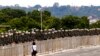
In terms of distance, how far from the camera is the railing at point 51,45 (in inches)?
1400

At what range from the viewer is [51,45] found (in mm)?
45312

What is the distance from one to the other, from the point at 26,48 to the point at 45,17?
67841 millimetres

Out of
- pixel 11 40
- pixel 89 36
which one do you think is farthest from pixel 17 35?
pixel 89 36

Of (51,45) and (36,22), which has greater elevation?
(51,45)

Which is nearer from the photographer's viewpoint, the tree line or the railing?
the railing

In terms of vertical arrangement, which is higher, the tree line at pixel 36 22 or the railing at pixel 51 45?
the railing at pixel 51 45

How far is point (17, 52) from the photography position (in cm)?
3672

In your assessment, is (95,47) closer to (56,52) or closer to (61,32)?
(61,32)

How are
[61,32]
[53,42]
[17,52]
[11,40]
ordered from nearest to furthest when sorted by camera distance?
[17,52]
[11,40]
[53,42]
[61,32]

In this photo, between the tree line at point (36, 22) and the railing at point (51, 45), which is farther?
the tree line at point (36, 22)

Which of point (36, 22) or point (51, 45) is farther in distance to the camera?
point (36, 22)

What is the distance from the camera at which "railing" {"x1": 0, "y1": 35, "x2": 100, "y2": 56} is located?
3556 centimetres

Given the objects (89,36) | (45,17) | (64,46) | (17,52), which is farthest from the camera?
(45,17)

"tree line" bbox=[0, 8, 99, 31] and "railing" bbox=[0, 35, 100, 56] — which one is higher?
"railing" bbox=[0, 35, 100, 56]
